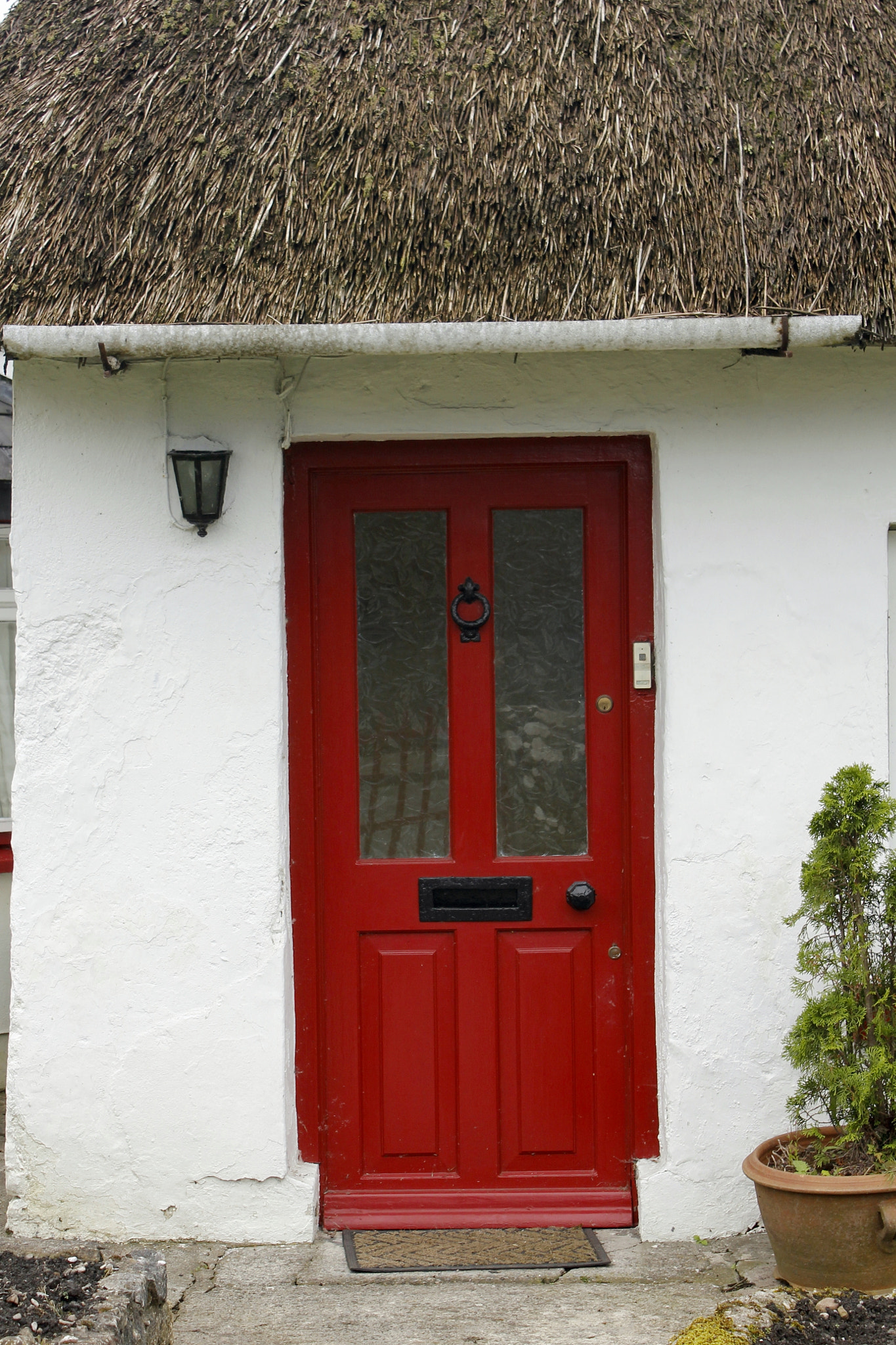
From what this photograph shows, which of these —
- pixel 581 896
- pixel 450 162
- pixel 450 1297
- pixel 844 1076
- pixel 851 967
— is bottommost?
pixel 450 1297

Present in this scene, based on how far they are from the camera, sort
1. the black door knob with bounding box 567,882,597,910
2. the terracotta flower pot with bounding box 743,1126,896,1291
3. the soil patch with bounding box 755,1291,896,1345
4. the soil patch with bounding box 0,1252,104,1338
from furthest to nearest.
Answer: the black door knob with bounding box 567,882,597,910, the terracotta flower pot with bounding box 743,1126,896,1291, the soil patch with bounding box 755,1291,896,1345, the soil patch with bounding box 0,1252,104,1338

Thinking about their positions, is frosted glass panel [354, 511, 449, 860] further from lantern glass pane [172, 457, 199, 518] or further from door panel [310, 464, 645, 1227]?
lantern glass pane [172, 457, 199, 518]

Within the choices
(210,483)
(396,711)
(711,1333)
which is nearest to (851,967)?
(711,1333)

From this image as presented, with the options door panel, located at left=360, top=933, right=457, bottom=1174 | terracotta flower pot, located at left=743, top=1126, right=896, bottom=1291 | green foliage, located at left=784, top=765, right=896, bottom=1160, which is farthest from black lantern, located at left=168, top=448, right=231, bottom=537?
terracotta flower pot, located at left=743, top=1126, right=896, bottom=1291

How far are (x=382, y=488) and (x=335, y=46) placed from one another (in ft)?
4.82

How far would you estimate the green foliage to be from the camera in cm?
314

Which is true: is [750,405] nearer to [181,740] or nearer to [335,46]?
[335,46]

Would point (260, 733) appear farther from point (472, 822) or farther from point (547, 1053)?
point (547, 1053)

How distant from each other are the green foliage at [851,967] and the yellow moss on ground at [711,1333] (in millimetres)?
592

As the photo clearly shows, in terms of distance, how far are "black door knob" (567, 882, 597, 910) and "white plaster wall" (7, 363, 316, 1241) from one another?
3.12 ft

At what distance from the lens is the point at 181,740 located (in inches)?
146

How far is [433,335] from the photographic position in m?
3.31

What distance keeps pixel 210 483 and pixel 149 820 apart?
1105mm

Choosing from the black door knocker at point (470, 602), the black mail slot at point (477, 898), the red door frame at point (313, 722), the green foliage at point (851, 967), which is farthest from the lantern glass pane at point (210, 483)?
the green foliage at point (851, 967)
